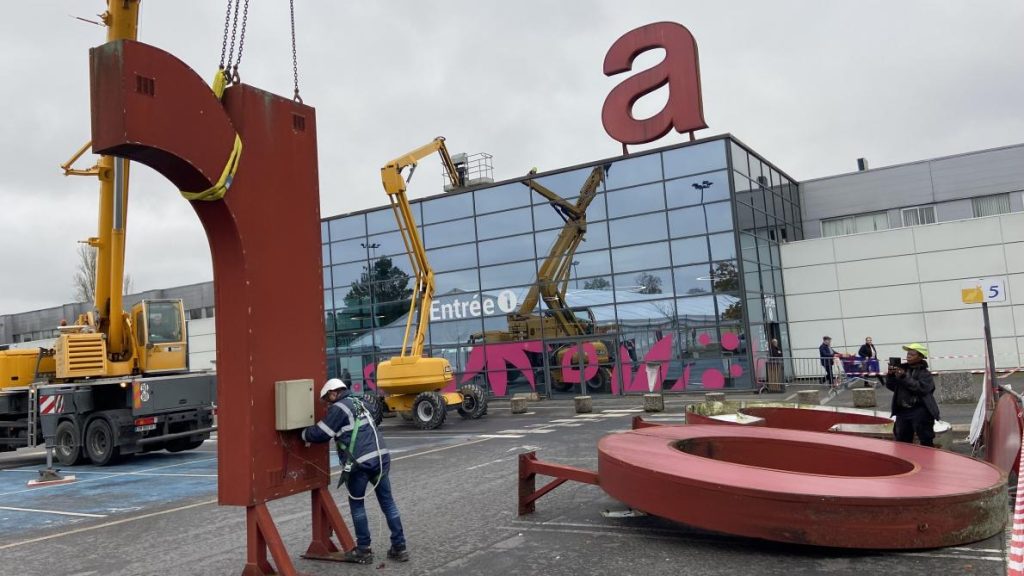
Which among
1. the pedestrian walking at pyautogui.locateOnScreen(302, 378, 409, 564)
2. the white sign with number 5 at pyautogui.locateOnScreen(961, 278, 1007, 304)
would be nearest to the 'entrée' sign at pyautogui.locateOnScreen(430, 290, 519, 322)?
the white sign with number 5 at pyautogui.locateOnScreen(961, 278, 1007, 304)

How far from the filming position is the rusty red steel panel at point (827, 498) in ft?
17.6

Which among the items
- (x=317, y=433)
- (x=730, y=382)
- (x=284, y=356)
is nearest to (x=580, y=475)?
→ (x=317, y=433)

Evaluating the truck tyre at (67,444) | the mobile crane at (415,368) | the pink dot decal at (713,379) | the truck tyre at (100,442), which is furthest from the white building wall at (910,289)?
the truck tyre at (67,444)

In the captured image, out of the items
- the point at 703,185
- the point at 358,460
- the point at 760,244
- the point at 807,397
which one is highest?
the point at 703,185

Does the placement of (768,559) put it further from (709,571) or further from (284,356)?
(284,356)

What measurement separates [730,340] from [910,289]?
675 centimetres

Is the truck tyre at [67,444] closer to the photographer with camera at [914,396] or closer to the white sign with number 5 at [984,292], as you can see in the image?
the photographer with camera at [914,396]

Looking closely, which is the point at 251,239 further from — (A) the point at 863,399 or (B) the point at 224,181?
(A) the point at 863,399

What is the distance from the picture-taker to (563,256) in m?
→ 27.6

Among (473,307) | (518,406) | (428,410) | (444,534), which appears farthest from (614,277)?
(444,534)

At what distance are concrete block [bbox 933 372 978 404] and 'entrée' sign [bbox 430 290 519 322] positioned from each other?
50.2ft

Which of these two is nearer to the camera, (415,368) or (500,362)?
(415,368)

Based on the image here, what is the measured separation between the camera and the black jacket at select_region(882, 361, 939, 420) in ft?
27.1

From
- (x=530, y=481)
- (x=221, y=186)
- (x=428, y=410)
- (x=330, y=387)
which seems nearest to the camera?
(x=221, y=186)
